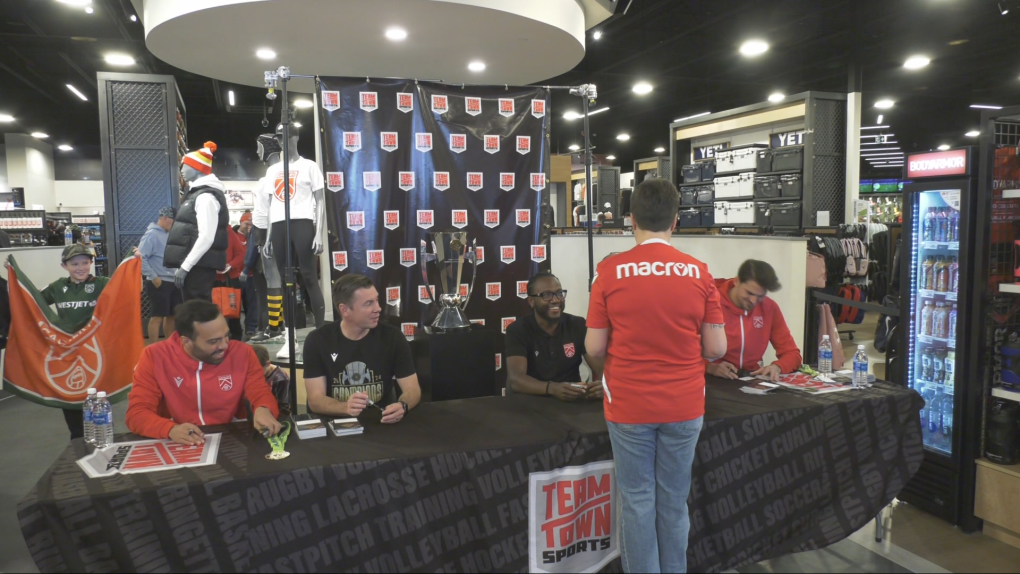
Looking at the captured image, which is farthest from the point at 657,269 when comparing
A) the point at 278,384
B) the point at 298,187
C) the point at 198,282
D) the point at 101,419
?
the point at 198,282

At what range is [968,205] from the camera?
2.76 metres

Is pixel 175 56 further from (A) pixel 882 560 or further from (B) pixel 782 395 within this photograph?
(A) pixel 882 560

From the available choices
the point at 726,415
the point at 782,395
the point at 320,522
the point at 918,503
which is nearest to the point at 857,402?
the point at 782,395

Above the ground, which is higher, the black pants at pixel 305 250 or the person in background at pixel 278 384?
the black pants at pixel 305 250

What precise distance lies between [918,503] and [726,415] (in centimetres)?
157

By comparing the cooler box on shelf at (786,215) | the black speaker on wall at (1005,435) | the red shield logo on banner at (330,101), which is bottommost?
the black speaker on wall at (1005,435)

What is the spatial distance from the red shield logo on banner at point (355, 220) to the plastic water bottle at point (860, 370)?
2.57m

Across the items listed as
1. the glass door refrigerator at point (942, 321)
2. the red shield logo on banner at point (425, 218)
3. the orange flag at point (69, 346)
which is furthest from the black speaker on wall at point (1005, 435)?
the orange flag at point (69, 346)

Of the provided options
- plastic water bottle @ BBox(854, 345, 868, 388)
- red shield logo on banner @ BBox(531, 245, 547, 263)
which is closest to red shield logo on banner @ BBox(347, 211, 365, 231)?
red shield logo on banner @ BBox(531, 245, 547, 263)

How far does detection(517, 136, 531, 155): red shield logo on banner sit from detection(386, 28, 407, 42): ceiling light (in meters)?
1.65

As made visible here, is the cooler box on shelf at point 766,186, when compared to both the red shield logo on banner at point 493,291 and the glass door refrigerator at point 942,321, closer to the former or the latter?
the glass door refrigerator at point 942,321

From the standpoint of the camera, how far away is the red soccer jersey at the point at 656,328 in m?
1.75

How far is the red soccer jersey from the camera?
175cm

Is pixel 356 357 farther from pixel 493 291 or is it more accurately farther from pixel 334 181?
pixel 493 291
